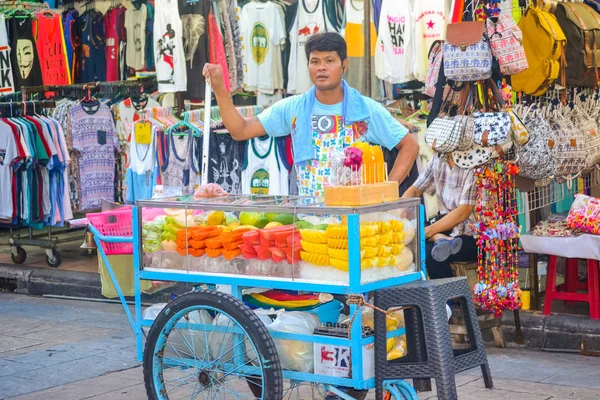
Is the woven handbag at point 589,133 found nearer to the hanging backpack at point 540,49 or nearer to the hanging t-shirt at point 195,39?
the hanging backpack at point 540,49

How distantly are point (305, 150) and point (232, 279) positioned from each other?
1.06 metres

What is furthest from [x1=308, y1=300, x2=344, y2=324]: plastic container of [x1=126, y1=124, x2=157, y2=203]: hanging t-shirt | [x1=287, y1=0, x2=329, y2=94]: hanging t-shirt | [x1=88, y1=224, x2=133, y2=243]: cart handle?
[x1=287, y1=0, x2=329, y2=94]: hanging t-shirt

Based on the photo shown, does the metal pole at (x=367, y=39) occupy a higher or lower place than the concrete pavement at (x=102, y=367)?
higher

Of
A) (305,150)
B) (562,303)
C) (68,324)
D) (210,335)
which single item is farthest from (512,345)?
(68,324)

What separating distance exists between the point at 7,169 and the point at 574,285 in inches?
220

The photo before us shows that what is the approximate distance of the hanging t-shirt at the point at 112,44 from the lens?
1097 centimetres

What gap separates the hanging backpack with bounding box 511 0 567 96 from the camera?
7.13 metres

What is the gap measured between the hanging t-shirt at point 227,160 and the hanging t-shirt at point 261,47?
1.32 meters

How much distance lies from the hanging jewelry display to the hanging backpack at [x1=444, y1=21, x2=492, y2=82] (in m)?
0.62

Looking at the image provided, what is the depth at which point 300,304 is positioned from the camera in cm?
495

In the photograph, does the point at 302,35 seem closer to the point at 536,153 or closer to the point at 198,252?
the point at 536,153

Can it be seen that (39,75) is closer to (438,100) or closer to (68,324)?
(68,324)

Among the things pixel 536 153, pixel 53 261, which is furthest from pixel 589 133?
pixel 53 261

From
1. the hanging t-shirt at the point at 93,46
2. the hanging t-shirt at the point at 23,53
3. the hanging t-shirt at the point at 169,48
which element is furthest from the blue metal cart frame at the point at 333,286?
the hanging t-shirt at the point at 93,46
